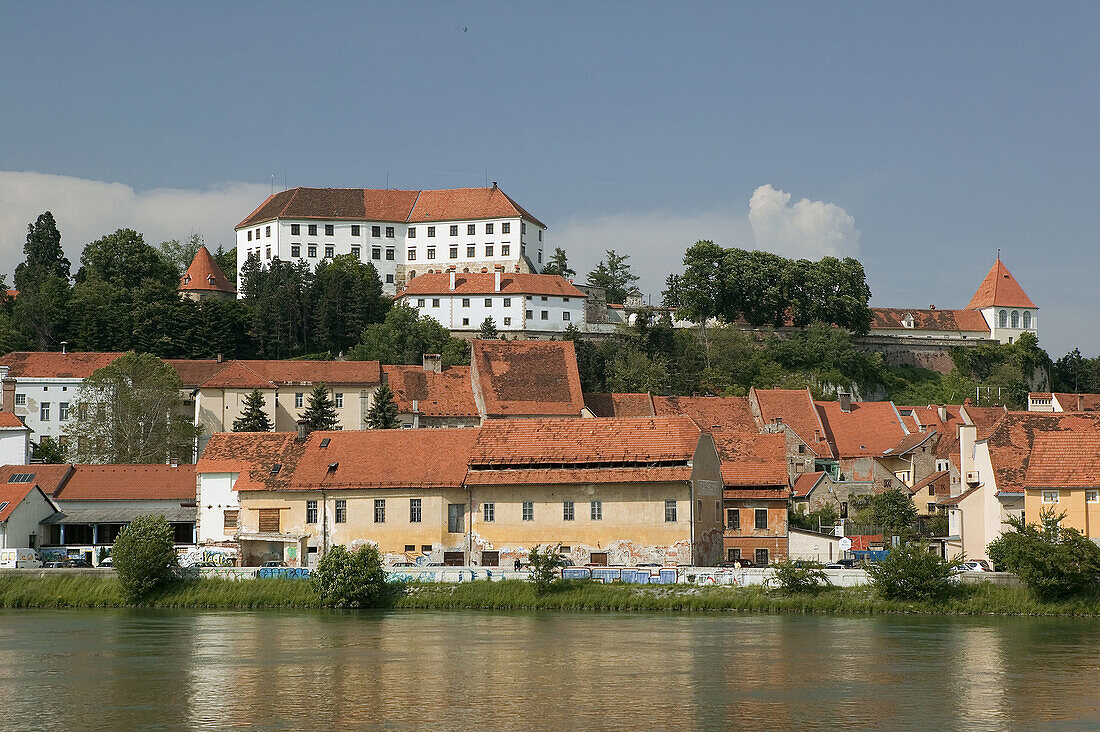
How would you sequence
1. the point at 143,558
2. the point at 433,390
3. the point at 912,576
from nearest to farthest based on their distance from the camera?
the point at 912,576
the point at 143,558
the point at 433,390

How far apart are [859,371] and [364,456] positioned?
2237 inches

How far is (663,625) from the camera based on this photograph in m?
43.8

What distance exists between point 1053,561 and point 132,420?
169 ft

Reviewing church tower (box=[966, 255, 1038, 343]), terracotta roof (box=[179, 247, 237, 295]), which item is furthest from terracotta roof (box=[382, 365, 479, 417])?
church tower (box=[966, 255, 1038, 343])

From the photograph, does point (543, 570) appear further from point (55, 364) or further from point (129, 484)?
point (55, 364)

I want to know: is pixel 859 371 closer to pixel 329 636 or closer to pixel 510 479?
pixel 510 479

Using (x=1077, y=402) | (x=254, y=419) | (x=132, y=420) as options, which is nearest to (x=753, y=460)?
(x=254, y=419)

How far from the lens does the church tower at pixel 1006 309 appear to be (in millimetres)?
123250

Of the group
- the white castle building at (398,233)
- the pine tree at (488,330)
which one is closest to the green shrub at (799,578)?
the pine tree at (488,330)

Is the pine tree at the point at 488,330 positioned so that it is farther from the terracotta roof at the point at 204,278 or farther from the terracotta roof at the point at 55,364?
the terracotta roof at the point at 55,364

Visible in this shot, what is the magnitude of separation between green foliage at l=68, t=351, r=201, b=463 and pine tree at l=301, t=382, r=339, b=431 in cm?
715

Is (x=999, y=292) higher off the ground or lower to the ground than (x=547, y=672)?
higher

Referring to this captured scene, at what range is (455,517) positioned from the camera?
5494 cm

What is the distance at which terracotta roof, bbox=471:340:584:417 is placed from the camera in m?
78.6
